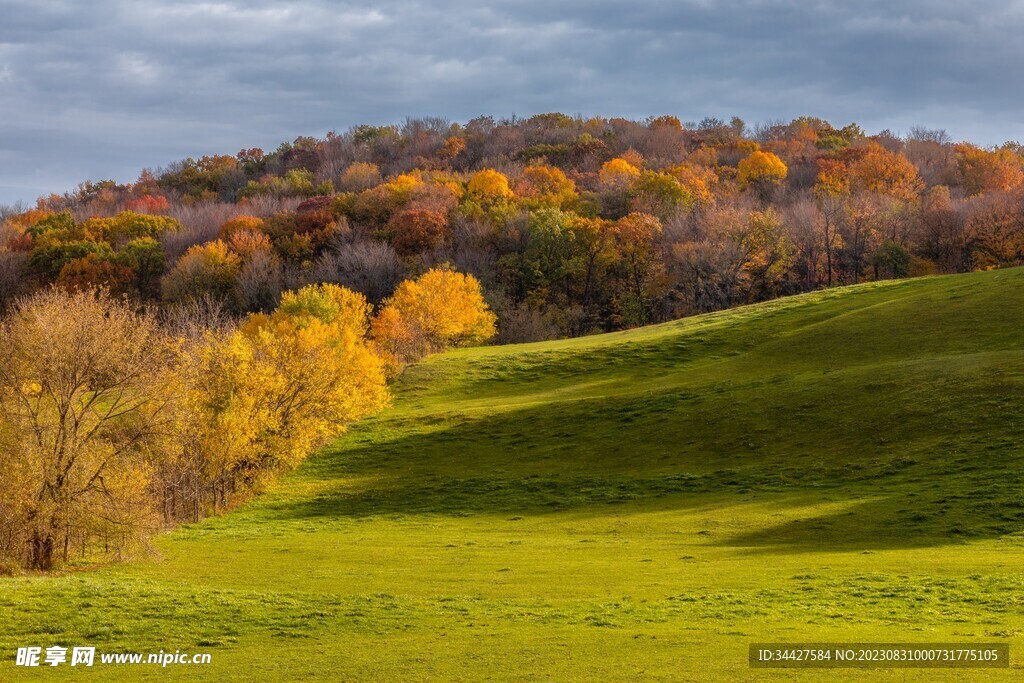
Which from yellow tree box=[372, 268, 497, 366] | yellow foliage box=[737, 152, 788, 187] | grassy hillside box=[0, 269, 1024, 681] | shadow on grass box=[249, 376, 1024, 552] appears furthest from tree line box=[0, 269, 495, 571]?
yellow foliage box=[737, 152, 788, 187]

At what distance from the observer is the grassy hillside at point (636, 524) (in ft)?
68.3

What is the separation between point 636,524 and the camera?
37.6 metres

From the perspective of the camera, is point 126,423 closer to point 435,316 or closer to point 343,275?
point 435,316

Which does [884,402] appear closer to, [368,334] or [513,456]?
[513,456]

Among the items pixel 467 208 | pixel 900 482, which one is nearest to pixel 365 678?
pixel 900 482

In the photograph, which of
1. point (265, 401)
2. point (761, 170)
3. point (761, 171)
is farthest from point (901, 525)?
point (761, 170)

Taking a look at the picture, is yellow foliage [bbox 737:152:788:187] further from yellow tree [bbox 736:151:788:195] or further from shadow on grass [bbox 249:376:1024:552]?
shadow on grass [bbox 249:376:1024:552]

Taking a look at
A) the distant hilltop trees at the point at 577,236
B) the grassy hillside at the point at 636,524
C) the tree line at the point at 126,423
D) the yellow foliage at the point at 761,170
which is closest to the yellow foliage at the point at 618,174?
the distant hilltop trees at the point at 577,236

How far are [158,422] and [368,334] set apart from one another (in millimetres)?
56729

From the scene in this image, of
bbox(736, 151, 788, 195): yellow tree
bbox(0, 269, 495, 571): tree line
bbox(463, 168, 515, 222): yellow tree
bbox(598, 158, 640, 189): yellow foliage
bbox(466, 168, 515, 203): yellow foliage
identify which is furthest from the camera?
bbox(736, 151, 788, 195): yellow tree

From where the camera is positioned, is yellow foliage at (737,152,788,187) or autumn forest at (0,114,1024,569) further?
yellow foliage at (737,152,788,187)

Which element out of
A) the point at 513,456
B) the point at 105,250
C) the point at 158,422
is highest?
the point at 105,250

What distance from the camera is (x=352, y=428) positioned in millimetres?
61906

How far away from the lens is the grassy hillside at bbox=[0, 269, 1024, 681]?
20.8 meters
